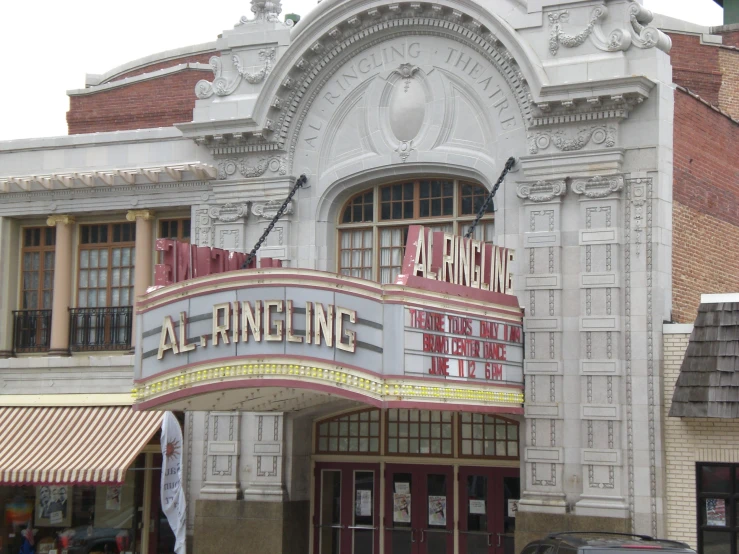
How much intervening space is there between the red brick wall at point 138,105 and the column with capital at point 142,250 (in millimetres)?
7376

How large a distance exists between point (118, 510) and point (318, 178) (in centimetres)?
784

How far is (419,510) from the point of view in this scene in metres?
23.0

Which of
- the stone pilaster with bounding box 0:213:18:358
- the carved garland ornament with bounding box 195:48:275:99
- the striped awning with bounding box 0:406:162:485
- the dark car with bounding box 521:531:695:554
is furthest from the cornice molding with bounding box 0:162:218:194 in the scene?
the dark car with bounding box 521:531:695:554

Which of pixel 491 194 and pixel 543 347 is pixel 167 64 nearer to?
pixel 491 194

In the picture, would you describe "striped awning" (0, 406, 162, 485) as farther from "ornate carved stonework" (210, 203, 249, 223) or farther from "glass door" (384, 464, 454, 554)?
"glass door" (384, 464, 454, 554)

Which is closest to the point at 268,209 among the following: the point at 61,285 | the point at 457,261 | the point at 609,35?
the point at 61,285

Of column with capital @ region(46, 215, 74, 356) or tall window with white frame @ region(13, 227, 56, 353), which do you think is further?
tall window with white frame @ region(13, 227, 56, 353)

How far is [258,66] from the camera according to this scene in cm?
2433

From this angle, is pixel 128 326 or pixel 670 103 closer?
pixel 670 103

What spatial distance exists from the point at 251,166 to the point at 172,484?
20.3ft

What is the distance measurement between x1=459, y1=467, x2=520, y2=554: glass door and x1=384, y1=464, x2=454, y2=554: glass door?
0.82 feet

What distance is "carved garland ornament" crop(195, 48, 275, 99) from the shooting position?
79.4ft

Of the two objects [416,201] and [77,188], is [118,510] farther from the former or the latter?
[416,201]

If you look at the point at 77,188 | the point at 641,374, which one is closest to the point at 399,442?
the point at 641,374
